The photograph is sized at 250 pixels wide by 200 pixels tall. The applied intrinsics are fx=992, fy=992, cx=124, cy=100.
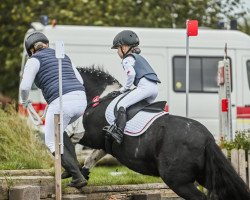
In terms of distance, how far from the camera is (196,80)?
22.1 m

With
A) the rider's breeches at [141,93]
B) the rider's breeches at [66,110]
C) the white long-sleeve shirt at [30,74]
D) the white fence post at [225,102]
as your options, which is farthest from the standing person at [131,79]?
the white fence post at [225,102]

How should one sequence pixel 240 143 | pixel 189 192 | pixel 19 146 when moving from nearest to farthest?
1. pixel 189 192
2. pixel 240 143
3. pixel 19 146

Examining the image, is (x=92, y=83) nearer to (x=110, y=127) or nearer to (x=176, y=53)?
(x=110, y=127)

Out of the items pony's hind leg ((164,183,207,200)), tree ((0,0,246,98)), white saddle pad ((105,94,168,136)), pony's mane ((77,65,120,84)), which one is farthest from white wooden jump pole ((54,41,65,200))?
tree ((0,0,246,98))

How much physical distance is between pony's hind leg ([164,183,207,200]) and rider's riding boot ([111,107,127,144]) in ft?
2.78

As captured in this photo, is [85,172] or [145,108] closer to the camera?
[145,108]

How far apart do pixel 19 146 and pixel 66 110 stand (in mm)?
2496

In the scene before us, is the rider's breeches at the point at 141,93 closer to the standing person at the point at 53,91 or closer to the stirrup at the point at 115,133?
the stirrup at the point at 115,133

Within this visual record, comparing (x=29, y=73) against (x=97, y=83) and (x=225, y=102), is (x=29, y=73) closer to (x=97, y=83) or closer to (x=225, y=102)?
(x=97, y=83)

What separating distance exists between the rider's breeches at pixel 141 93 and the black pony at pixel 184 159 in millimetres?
432

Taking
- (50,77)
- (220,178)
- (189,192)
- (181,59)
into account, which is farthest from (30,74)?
(181,59)

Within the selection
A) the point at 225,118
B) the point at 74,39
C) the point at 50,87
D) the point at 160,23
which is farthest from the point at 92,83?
the point at 160,23

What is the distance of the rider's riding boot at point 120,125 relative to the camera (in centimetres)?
1146

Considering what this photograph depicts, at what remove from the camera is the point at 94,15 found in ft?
92.1
